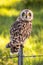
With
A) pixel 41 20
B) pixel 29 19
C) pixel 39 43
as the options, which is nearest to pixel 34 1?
pixel 41 20

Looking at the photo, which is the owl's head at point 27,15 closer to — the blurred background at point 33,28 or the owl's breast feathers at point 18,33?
the owl's breast feathers at point 18,33

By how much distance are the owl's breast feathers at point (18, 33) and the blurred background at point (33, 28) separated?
11 centimetres

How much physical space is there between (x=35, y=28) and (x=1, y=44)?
1369mm

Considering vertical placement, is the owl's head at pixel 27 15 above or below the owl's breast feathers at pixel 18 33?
above

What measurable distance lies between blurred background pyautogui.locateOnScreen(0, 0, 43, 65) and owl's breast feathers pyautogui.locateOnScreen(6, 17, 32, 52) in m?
0.11

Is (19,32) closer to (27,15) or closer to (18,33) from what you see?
(18,33)

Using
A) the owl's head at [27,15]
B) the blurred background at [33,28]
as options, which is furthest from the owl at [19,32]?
the blurred background at [33,28]

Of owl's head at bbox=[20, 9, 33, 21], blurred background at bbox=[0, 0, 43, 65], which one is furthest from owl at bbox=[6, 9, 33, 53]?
blurred background at bbox=[0, 0, 43, 65]

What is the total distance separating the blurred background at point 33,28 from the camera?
219 inches

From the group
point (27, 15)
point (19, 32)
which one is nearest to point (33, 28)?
point (27, 15)

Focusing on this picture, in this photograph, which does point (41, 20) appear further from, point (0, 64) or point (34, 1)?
point (0, 64)

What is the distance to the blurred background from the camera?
18.2ft

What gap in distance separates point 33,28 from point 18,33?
109 inches

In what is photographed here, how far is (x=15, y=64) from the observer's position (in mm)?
5473
